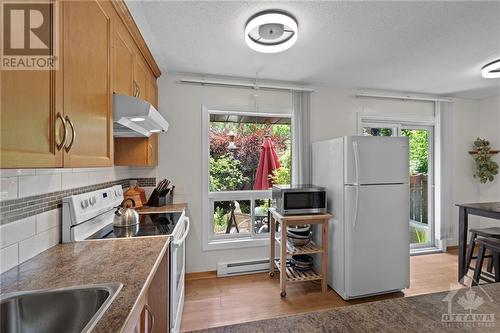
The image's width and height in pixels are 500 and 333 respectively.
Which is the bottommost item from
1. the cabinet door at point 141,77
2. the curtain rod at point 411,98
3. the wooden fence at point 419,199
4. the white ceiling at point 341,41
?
the wooden fence at point 419,199

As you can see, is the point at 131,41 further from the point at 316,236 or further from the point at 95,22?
the point at 316,236

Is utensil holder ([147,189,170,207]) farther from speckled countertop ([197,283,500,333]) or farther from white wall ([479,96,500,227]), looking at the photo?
white wall ([479,96,500,227])

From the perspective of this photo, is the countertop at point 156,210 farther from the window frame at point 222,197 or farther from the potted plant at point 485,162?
the potted plant at point 485,162

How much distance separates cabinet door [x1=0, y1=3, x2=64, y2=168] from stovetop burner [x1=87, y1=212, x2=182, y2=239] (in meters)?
0.80

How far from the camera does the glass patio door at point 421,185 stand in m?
3.69

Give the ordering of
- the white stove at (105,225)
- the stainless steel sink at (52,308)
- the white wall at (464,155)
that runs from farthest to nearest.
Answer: the white wall at (464,155) < the white stove at (105,225) < the stainless steel sink at (52,308)

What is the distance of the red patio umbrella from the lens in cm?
310

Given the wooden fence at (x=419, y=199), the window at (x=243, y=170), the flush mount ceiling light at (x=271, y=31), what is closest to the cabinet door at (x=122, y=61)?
the flush mount ceiling light at (x=271, y=31)

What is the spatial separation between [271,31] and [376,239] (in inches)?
84.8

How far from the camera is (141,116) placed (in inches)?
57.0

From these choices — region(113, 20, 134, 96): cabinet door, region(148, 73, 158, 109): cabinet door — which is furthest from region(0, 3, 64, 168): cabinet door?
region(148, 73, 158, 109): cabinet door

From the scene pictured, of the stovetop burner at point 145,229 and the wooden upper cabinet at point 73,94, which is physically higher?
the wooden upper cabinet at point 73,94

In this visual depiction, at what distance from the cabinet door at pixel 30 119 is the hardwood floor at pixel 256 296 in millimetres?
1802

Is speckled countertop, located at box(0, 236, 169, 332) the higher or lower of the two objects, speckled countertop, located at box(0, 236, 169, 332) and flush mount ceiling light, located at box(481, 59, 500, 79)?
the lower
